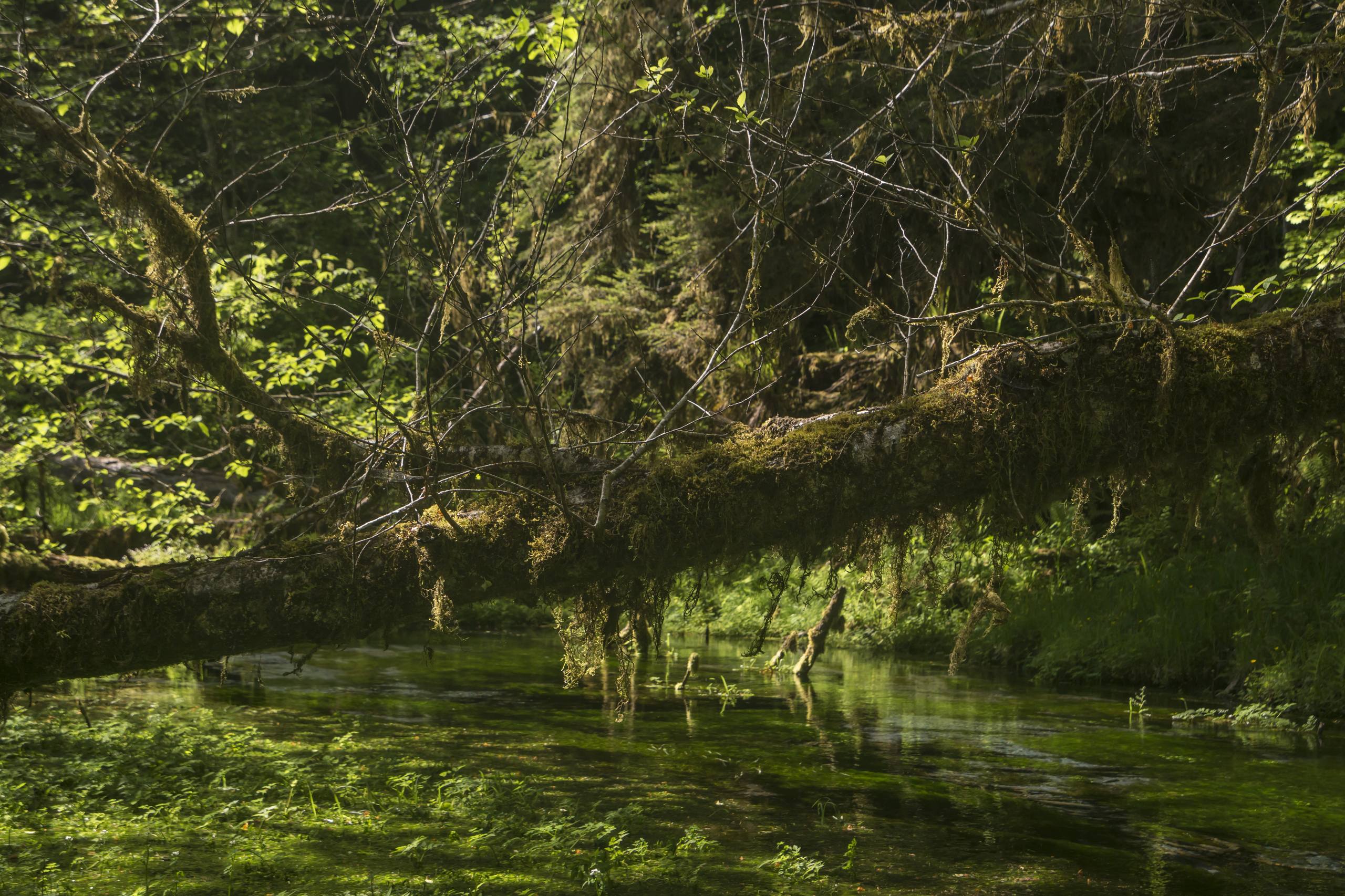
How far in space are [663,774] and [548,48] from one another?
422 centimetres

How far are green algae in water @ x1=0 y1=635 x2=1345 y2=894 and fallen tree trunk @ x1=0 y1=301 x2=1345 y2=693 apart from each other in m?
1.05

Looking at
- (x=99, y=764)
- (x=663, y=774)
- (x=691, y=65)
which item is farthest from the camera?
(x=691, y=65)

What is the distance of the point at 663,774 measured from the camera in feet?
23.0

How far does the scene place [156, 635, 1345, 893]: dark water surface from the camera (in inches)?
207

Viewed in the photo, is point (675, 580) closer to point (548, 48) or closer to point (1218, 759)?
point (548, 48)

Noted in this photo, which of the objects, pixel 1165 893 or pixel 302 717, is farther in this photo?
pixel 302 717

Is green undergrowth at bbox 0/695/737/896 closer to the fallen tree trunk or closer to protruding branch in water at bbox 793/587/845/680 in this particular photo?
the fallen tree trunk

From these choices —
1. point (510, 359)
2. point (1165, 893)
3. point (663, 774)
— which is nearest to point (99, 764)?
point (663, 774)

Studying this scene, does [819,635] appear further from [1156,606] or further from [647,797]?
[647,797]

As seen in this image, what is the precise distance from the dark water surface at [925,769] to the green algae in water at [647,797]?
3cm

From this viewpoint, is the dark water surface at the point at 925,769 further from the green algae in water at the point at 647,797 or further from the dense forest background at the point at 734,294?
the dense forest background at the point at 734,294

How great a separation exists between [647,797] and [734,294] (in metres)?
6.55

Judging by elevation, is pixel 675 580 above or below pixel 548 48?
below

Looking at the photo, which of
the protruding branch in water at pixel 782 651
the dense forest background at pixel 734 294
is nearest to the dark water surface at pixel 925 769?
the protruding branch in water at pixel 782 651
